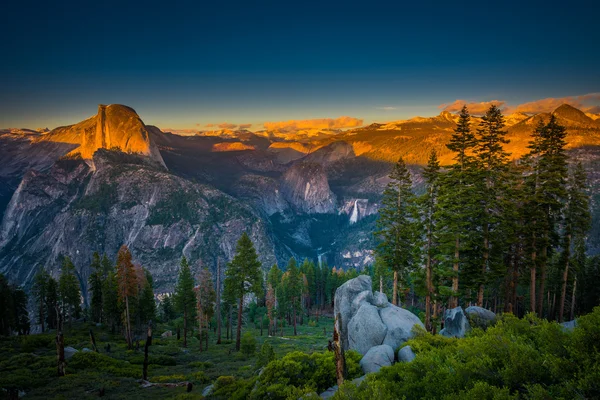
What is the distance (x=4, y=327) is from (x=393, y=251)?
238 ft

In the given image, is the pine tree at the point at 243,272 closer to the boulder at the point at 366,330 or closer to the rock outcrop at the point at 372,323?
the rock outcrop at the point at 372,323

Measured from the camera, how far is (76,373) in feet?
92.0

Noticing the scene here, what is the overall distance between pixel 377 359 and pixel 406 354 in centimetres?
160

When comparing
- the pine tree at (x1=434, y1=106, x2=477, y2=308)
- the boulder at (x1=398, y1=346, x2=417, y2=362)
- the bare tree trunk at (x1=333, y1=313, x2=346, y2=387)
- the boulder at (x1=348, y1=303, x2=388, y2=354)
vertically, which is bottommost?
the boulder at (x1=348, y1=303, x2=388, y2=354)

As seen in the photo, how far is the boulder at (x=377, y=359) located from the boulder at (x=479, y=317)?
24.2 ft

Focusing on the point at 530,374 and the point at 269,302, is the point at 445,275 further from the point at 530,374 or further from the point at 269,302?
the point at 269,302

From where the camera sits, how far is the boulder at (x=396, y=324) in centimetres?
2020

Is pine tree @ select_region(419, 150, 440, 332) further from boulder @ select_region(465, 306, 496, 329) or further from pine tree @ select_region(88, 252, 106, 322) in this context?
pine tree @ select_region(88, 252, 106, 322)

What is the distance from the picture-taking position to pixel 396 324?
845 inches

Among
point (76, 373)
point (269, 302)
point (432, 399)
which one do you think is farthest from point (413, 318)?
point (269, 302)

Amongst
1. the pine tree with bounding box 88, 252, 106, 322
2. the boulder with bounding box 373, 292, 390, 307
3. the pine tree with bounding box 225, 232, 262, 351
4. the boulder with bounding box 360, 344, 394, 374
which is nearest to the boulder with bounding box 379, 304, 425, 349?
the boulder with bounding box 373, 292, 390, 307

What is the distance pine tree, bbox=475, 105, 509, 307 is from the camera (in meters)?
26.6

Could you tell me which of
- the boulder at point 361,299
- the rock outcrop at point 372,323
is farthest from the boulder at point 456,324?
the boulder at point 361,299

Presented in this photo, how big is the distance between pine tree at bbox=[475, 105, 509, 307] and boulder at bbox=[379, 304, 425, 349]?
892 centimetres
